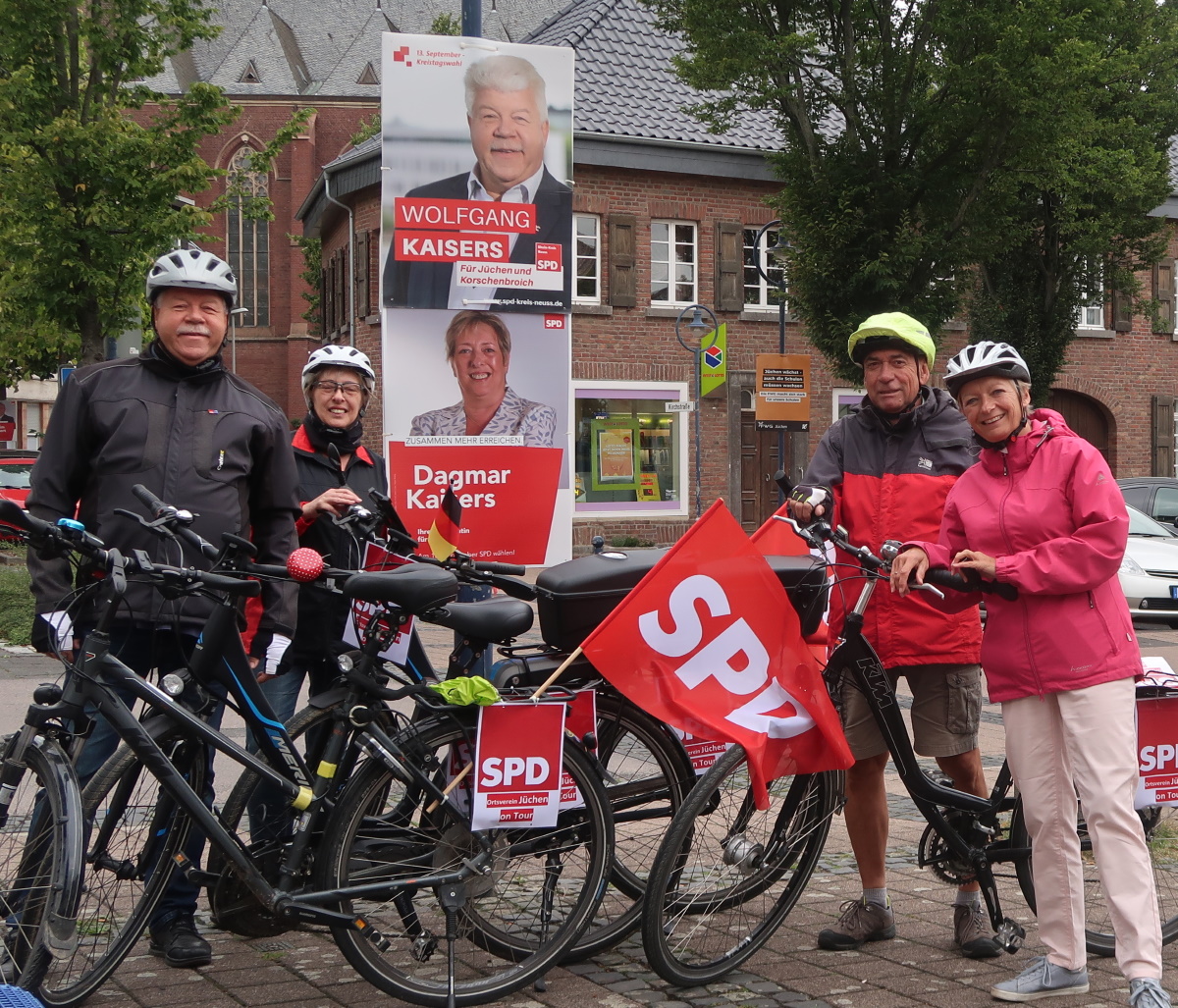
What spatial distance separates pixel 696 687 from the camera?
414 cm

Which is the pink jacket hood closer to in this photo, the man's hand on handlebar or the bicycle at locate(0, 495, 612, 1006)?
the man's hand on handlebar

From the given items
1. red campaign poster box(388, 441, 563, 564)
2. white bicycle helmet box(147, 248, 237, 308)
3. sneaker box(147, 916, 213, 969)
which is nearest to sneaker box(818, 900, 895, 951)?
sneaker box(147, 916, 213, 969)

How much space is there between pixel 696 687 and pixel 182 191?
43.7 feet

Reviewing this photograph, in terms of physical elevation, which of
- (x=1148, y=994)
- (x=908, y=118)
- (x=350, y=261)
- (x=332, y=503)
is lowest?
(x=1148, y=994)

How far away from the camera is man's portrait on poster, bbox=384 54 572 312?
7195 millimetres

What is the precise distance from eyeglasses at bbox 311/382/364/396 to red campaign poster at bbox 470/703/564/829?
5.44ft

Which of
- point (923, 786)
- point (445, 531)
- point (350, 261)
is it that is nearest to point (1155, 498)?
point (923, 786)

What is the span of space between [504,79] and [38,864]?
481cm

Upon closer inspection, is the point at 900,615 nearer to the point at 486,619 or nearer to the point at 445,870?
the point at 486,619

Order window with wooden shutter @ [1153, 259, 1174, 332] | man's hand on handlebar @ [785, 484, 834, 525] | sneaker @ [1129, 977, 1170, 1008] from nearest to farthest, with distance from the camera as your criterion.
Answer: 1. sneaker @ [1129, 977, 1170, 1008]
2. man's hand on handlebar @ [785, 484, 834, 525]
3. window with wooden shutter @ [1153, 259, 1174, 332]

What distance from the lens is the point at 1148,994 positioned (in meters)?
3.77

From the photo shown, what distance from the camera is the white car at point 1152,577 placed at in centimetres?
1504

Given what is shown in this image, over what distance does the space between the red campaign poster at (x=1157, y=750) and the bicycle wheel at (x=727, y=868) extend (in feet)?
2.90

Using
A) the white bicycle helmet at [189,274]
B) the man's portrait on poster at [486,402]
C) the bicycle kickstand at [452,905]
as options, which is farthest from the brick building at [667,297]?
the bicycle kickstand at [452,905]
